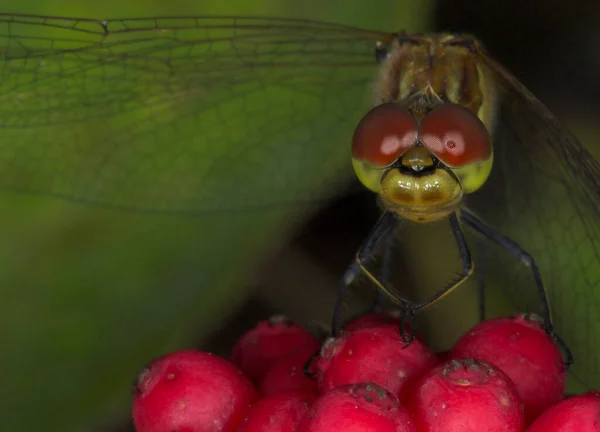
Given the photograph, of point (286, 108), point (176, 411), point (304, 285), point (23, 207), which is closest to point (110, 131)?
point (23, 207)

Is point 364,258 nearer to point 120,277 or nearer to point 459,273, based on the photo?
point 459,273

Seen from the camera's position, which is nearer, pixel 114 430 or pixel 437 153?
pixel 437 153

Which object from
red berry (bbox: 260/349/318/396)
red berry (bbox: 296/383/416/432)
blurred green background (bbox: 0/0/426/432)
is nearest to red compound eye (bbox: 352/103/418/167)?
red berry (bbox: 260/349/318/396)

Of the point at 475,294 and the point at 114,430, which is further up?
the point at 475,294

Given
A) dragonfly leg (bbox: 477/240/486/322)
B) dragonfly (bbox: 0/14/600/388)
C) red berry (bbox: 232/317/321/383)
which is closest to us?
red berry (bbox: 232/317/321/383)

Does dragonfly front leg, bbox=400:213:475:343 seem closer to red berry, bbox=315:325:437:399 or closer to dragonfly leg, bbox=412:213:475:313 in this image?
dragonfly leg, bbox=412:213:475:313

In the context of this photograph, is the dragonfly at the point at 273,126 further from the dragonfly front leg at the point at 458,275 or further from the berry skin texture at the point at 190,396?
the berry skin texture at the point at 190,396

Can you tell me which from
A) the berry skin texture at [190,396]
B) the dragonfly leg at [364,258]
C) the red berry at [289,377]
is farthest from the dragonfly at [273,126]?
the berry skin texture at [190,396]

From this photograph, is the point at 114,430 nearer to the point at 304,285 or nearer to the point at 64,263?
the point at 64,263
